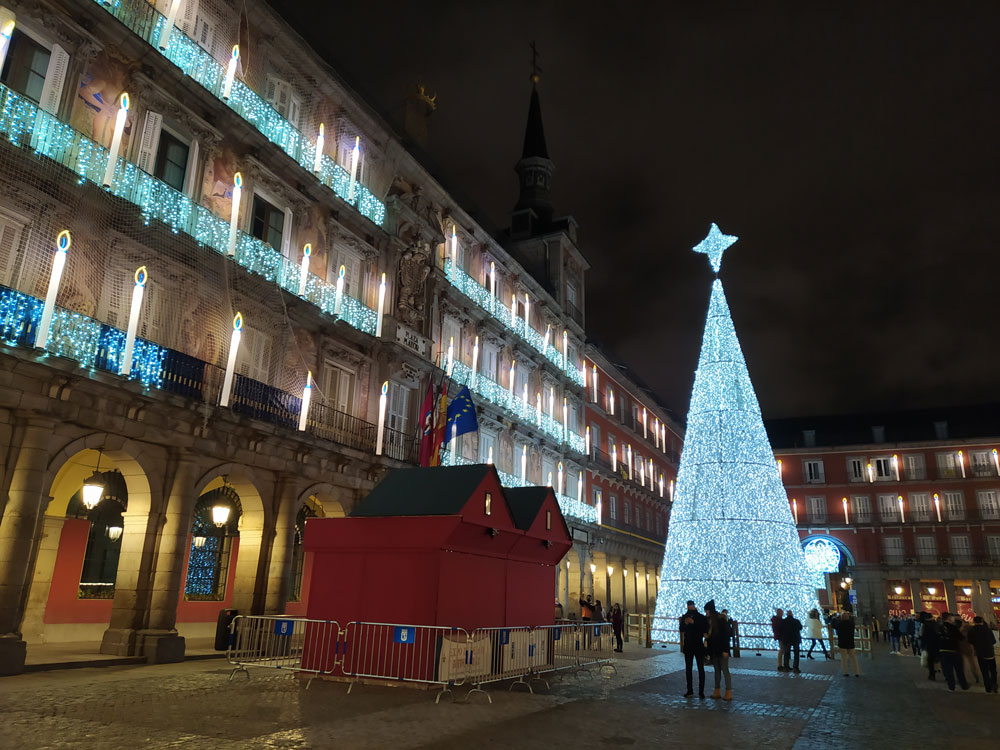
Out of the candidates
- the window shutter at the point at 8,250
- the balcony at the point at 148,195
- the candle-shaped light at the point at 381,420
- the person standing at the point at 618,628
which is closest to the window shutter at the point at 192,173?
the balcony at the point at 148,195

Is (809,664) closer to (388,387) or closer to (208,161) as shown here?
(388,387)

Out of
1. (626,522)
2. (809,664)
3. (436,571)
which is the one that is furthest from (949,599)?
(436,571)

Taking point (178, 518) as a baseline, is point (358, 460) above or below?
above

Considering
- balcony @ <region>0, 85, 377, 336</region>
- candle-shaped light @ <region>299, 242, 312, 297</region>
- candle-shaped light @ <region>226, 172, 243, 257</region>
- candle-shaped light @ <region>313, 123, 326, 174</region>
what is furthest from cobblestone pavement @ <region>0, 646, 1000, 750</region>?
candle-shaped light @ <region>313, 123, 326, 174</region>

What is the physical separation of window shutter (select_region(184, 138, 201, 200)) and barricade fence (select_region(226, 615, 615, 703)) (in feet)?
29.5

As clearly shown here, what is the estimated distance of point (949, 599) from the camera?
47.7 metres

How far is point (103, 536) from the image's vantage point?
16.5m

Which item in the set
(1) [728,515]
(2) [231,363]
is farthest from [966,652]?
(2) [231,363]

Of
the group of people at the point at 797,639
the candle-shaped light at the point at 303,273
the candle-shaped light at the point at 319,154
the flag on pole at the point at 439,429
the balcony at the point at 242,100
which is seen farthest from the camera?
the flag on pole at the point at 439,429

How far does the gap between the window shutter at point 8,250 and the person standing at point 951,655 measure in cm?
1817

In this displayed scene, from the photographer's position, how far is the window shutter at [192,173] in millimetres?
15023

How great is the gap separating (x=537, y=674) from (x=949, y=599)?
4751cm

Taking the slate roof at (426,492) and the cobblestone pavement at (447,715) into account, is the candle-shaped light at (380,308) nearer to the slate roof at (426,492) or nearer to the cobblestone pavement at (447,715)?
the slate roof at (426,492)

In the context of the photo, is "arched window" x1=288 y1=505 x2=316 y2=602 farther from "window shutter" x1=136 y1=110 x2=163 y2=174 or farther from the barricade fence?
"window shutter" x1=136 y1=110 x2=163 y2=174
